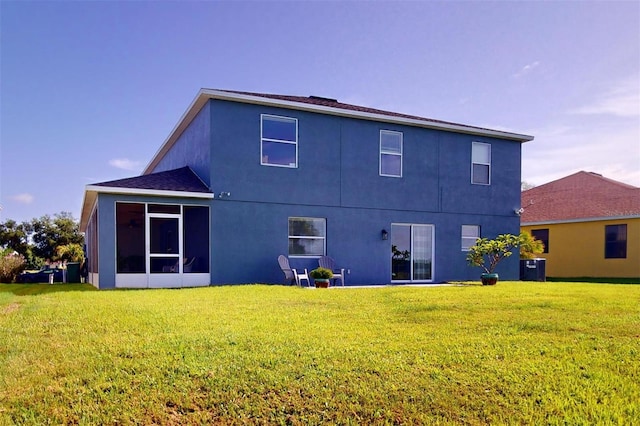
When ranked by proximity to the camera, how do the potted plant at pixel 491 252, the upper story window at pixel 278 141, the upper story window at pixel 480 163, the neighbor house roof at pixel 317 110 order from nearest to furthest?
the neighbor house roof at pixel 317 110 < the upper story window at pixel 278 141 < the potted plant at pixel 491 252 < the upper story window at pixel 480 163

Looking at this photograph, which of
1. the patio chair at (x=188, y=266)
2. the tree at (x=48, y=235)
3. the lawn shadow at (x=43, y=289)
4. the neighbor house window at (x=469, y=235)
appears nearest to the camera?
the lawn shadow at (x=43, y=289)

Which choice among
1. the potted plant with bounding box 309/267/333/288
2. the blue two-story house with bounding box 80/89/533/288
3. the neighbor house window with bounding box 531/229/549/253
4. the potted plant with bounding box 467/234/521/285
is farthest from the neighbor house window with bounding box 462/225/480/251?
the neighbor house window with bounding box 531/229/549/253

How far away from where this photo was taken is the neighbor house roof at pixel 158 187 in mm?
11844

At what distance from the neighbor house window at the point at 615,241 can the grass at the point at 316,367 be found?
49.6ft

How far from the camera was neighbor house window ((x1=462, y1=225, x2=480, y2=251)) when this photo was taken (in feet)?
55.0

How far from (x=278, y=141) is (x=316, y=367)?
10.2 meters

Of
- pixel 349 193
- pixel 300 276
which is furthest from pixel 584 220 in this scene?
pixel 300 276

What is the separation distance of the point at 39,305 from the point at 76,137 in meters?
14.1

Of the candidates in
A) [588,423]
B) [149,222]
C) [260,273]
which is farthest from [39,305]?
A: [588,423]

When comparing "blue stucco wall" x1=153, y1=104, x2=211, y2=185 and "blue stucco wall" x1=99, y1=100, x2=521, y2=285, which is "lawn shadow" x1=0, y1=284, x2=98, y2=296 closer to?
"blue stucco wall" x1=99, y1=100, x2=521, y2=285

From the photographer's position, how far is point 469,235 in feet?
55.5

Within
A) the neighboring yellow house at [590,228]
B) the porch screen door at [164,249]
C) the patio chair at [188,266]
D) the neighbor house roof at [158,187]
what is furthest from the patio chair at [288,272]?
the neighboring yellow house at [590,228]

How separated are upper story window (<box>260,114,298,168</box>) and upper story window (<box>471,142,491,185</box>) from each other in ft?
23.4

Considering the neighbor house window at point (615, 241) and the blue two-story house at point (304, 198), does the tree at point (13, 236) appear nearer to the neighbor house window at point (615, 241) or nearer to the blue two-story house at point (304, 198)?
the blue two-story house at point (304, 198)
